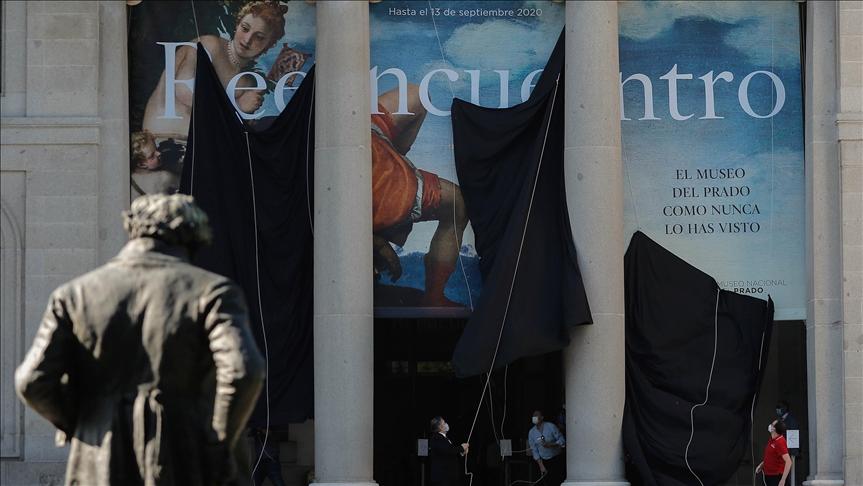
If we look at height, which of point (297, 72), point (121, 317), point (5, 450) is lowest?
point (5, 450)

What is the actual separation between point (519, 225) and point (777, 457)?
16.2 ft

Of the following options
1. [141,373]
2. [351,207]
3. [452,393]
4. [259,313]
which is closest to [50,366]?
[141,373]

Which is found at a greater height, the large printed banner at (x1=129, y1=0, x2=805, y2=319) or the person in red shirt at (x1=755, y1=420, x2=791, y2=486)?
the large printed banner at (x1=129, y1=0, x2=805, y2=319)

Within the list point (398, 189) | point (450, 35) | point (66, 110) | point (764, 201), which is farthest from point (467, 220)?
point (66, 110)

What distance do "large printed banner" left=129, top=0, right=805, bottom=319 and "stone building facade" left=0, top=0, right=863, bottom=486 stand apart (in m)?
0.48

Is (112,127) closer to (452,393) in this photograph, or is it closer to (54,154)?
(54,154)

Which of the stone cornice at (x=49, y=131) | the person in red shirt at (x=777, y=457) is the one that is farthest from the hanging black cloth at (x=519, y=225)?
the stone cornice at (x=49, y=131)

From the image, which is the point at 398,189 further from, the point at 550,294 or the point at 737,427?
the point at 737,427

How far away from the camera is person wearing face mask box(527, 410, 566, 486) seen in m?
25.1

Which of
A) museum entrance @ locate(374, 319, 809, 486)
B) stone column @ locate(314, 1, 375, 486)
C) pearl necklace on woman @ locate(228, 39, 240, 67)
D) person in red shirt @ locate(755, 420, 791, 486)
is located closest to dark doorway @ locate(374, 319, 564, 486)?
museum entrance @ locate(374, 319, 809, 486)

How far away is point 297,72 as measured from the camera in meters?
25.0

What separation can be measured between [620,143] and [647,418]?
161 inches

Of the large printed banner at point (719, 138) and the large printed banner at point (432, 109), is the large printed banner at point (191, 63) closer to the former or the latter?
the large printed banner at point (432, 109)

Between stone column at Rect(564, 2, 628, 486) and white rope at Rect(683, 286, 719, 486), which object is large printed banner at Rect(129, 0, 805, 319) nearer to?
white rope at Rect(683, 286, 719, 486)
